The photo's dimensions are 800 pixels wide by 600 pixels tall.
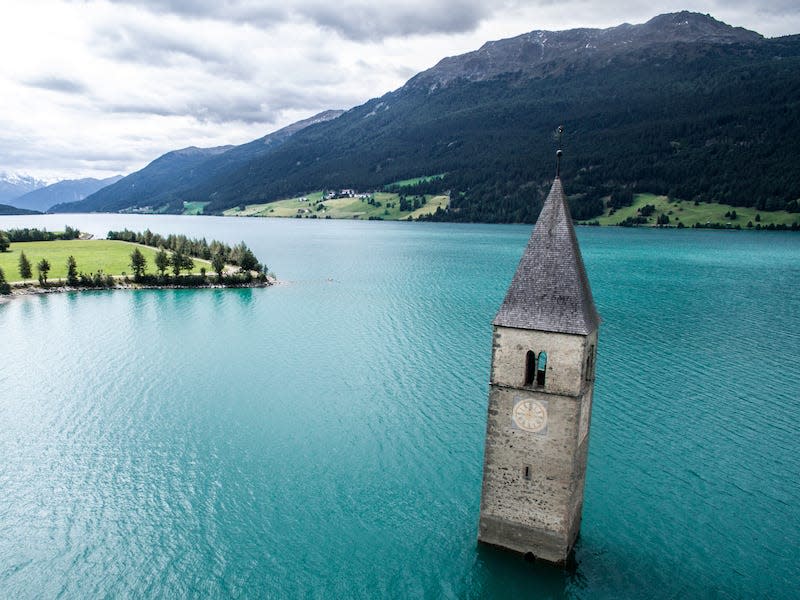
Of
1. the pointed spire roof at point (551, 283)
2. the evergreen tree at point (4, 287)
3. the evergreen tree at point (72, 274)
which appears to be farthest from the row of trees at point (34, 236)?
the pointed spire roof at point (551, 283)

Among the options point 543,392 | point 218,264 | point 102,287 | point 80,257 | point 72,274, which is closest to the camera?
point 543,392

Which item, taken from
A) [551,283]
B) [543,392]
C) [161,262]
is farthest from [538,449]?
[161,262]

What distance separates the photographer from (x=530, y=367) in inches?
888

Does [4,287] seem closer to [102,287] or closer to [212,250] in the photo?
[102,287]

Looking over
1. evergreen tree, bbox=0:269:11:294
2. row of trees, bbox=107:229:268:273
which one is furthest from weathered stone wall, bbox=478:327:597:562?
evergreen tree, bbox=0:269:11:294

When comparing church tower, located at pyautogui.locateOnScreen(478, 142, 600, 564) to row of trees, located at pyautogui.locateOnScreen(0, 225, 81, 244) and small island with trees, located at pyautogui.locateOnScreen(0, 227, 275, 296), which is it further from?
row of trees, located at pyautogui.locateOnScreen(0, 225, 81, 244)

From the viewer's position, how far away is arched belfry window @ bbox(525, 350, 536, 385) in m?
22.3

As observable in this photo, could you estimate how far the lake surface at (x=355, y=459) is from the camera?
23.8 m

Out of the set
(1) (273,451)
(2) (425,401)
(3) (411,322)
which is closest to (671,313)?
(3) (411,322)

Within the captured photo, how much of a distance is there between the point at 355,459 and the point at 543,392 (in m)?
15.8

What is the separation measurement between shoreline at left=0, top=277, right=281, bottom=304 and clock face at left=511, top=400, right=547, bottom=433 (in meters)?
84.2

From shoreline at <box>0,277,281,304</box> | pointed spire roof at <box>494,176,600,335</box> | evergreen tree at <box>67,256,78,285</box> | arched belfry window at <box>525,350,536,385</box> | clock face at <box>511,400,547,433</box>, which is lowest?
shoreline at <box>0,277,281,304</box>

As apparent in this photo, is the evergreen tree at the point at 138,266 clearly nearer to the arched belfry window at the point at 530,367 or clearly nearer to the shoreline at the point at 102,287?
the shoreline at the point at 102,287

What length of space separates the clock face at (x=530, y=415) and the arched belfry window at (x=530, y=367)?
90cm
